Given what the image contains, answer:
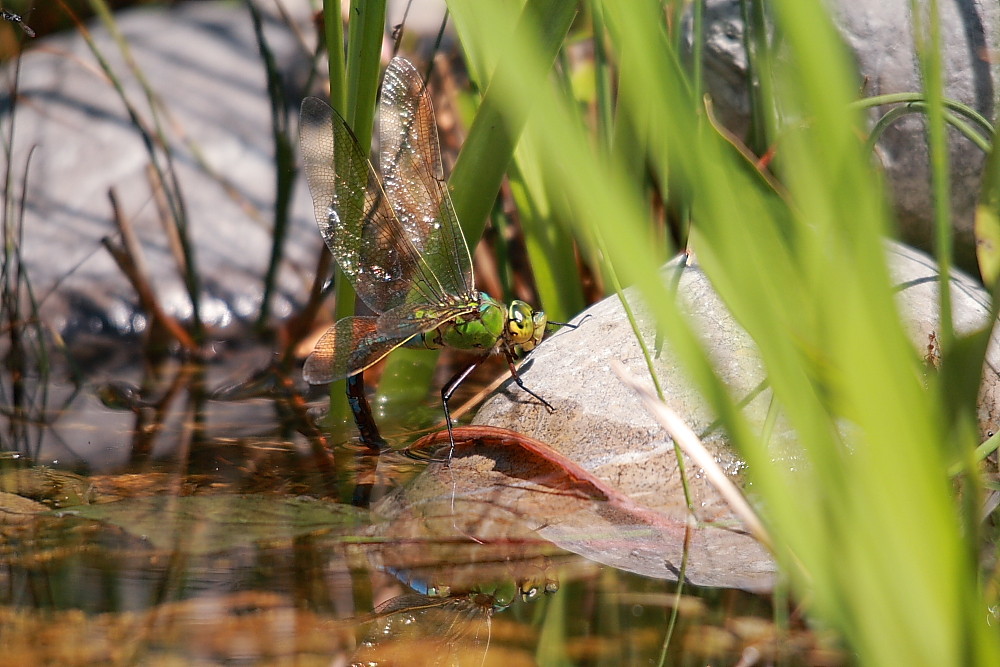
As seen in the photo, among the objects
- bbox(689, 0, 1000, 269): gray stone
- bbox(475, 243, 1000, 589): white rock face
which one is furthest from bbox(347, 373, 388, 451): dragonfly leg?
bbox(689, 0, 1000, 269): gray stone

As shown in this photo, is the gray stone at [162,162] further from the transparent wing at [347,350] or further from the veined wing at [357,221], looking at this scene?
the transparent wing at [347,350]

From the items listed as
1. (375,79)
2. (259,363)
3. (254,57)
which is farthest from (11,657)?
(254,57)

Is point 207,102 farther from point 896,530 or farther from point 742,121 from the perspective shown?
point 896,530

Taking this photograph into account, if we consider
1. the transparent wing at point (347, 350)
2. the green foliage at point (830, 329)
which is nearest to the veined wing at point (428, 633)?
the green foliage at point (830, 329)

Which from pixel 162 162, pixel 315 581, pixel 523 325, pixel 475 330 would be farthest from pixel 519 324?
pixel 162 162

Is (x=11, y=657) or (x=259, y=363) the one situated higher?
(x=259, y=363)

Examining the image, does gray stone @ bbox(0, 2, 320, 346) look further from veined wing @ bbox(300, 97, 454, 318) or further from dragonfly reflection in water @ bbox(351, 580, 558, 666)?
dragonfly reflection in water @ bbox(351, 580, 558, 666)

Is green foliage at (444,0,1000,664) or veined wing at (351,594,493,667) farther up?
green foliage at (444,0,1000,664)

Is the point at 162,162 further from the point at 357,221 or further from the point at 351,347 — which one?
the point at 351,347

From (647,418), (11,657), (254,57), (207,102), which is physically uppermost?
(254,57)
